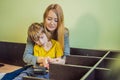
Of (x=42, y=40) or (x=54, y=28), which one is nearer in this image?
(x=42, y=40)

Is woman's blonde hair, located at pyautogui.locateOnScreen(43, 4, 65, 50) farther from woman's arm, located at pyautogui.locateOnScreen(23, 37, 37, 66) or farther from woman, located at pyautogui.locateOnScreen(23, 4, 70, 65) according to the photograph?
woman's arm, located at pyautogui.locateOnScreen(23, 37, 37, 66)

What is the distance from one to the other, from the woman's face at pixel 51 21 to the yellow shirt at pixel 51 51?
140mm

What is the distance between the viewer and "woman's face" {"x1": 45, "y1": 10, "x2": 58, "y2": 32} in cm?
177

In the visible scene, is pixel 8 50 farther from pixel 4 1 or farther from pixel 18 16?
pixel 4 1

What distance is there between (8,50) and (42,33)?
786 mm

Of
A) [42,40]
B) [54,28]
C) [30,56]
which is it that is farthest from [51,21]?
[30,56]

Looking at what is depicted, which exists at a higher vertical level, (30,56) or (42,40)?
(42,40)

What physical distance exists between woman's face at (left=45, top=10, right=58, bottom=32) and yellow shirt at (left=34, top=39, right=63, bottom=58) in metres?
0.14

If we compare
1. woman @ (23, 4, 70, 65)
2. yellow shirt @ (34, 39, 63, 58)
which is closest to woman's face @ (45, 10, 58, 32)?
woman @ (23, 4, 70, 65)

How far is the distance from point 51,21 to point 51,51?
0.26 m

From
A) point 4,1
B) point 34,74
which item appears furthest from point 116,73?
point 4,1

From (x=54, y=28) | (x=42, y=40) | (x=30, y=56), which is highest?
(x=54, y=28)

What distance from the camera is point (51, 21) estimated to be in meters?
1.77

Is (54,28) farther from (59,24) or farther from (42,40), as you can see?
(42,40)
